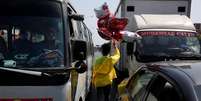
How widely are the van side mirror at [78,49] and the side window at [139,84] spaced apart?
78 cm

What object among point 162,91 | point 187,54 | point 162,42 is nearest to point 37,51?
point 162,91

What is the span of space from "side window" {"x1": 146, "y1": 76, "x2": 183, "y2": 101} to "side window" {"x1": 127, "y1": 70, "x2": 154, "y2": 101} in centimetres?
33

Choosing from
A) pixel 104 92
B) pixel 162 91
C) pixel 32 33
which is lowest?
pixel 104 92

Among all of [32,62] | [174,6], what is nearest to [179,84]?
[32,62]

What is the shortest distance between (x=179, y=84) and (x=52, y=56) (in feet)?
7.56

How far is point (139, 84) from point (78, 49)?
3.23 ft

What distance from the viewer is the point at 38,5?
7102 mm

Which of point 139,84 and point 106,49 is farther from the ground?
point 106,49

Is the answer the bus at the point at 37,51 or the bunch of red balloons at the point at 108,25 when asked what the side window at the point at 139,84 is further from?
the bunch of red balloons at the point at 108,25

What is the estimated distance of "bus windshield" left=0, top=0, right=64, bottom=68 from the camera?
6842mm

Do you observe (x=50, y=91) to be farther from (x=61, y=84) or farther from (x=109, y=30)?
(x=109, y=30)

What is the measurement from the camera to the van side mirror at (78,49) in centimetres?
695

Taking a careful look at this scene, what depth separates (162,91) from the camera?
5.42m

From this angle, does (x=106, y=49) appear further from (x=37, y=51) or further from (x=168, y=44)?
(x=37, y=51)
